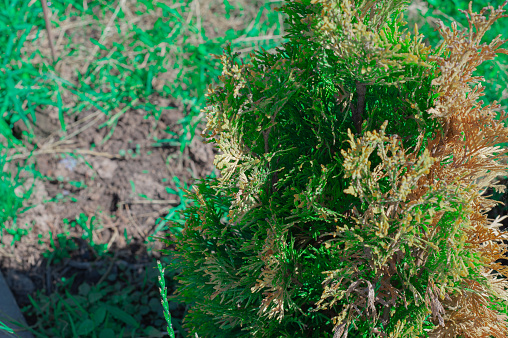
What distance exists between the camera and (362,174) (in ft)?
4.35

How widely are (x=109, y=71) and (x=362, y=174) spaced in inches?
138

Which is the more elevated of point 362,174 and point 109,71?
point 362,174

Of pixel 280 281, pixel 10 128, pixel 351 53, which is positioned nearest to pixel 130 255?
pixel 10 128

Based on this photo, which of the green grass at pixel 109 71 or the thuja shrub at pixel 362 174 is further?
the green grass at pixel 109 71

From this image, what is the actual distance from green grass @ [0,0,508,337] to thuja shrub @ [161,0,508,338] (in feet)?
5.21

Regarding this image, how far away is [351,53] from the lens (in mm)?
1296

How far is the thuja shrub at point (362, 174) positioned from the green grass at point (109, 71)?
5.21 ft

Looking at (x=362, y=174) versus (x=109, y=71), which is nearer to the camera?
(x=362, y=174)

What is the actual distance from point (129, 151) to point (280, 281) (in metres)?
2.56

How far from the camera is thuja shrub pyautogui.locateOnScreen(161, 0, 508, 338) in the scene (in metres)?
1.32

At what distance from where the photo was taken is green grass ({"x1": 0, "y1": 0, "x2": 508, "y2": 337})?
3.21 m

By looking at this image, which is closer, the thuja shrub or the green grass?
the thuja shrub

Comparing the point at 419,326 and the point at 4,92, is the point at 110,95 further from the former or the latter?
the point at 419,326

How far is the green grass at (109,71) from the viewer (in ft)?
10.5
